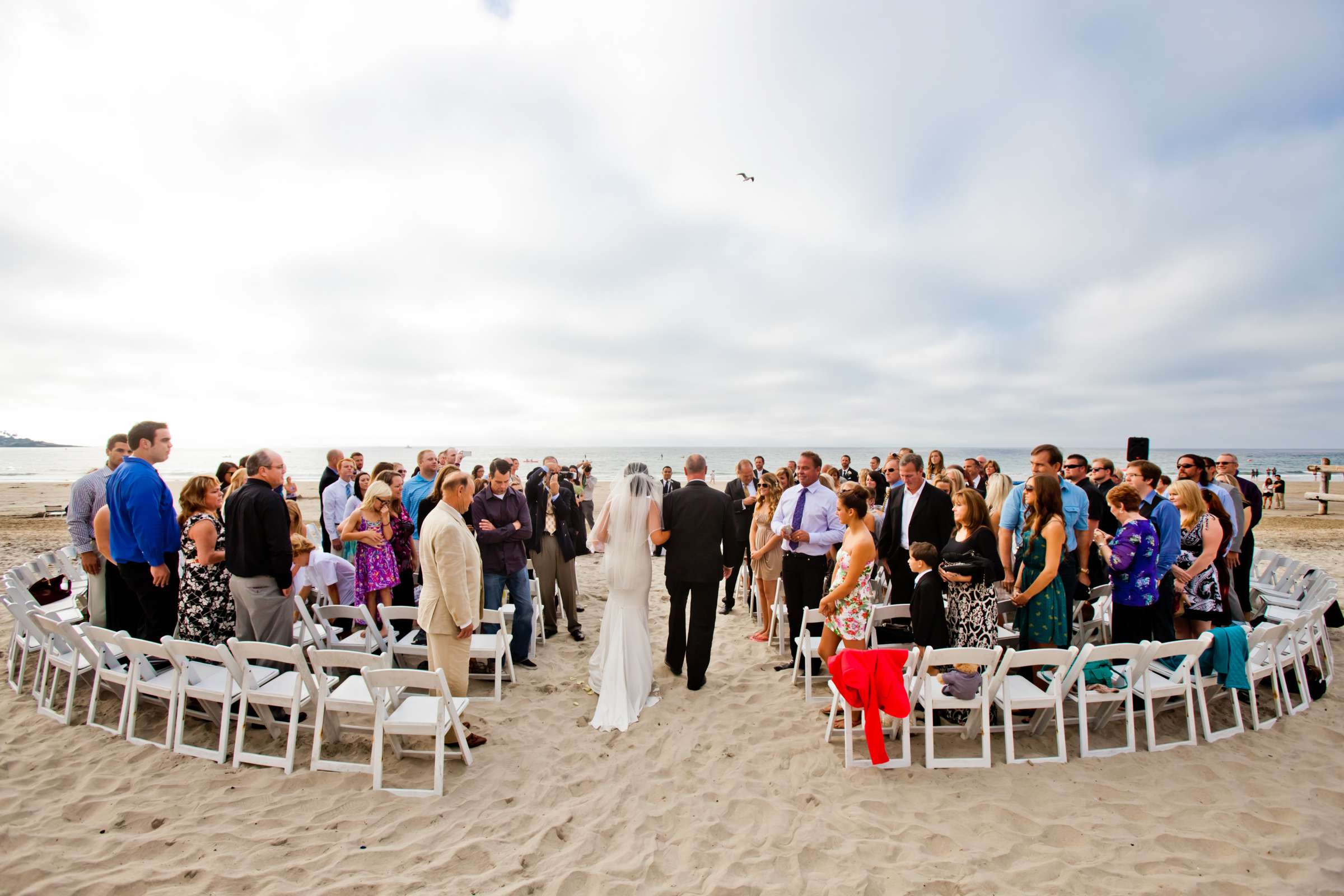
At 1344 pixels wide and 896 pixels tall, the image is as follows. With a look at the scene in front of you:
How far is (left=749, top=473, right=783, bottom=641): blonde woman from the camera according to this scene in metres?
6.43

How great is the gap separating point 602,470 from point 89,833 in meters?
55.7

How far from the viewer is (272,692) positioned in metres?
3.80

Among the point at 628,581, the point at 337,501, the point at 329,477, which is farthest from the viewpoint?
the point at 329,477

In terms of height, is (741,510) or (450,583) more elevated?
(741,510)

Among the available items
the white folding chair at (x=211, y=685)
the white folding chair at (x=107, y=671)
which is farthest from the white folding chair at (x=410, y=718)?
the white folding chair at (x=107, y=671)

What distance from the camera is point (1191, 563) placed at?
4.85 metres

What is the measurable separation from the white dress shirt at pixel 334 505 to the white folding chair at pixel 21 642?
2759 mm

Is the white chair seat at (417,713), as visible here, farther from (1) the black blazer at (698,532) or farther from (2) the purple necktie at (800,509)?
(2) the purple necktie at (800,509)

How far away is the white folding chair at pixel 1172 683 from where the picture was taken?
387 cm

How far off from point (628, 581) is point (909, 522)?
2.81m

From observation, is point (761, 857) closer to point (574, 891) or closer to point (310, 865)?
point (574, 891)

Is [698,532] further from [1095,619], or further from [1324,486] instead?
[1324,486]

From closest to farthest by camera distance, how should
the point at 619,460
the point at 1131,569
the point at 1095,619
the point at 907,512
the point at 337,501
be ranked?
the point at 1131,569
the point at 907,512
the point at 1095,619
the point at 337,501
the point at 619,460

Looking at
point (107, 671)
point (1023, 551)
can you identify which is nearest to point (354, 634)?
point (107, 671)
